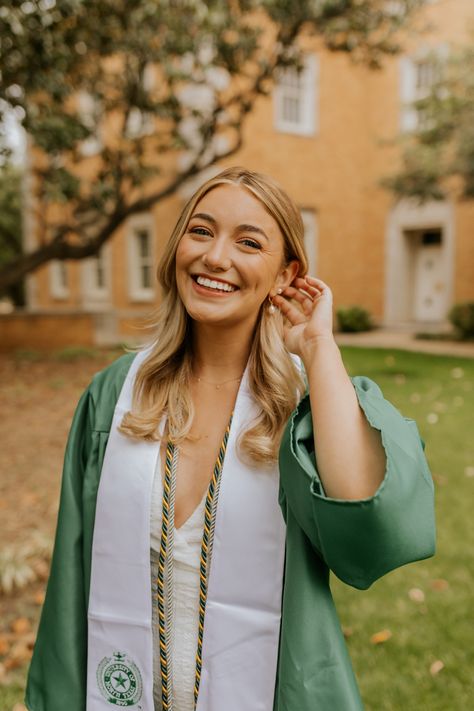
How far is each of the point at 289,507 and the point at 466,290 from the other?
1687cm

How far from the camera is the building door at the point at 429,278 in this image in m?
18.1

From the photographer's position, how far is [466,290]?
17000mm

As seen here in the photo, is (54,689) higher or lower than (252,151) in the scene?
lower

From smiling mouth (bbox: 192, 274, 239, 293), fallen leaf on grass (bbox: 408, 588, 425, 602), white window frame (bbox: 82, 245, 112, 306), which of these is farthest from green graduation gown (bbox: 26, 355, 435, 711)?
white window frame (bbox: 82, 245, 112, 306)

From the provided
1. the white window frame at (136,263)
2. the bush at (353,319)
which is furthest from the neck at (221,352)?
the bush at (353,319)

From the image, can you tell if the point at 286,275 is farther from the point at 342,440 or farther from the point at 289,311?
the point at 342,440

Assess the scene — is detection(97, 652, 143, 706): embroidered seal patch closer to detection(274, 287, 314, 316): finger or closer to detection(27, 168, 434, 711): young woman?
detection(27, 168, 434, 711): young woman

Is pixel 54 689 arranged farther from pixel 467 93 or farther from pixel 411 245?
pixel 411 245

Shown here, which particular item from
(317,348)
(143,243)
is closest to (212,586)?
(317,348)

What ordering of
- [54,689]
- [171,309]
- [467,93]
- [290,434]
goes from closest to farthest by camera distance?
1. [290,434]
2. [54,689]
3. [171,309]
4. [467,93]

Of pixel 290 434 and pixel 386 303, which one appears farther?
pixel 386 303

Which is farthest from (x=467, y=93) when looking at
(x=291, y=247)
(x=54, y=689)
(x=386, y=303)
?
(x=54, y=689)

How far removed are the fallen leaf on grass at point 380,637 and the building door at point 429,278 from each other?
1550cm

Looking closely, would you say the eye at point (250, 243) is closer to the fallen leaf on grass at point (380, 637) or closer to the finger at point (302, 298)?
the finger at point (302, 298)
